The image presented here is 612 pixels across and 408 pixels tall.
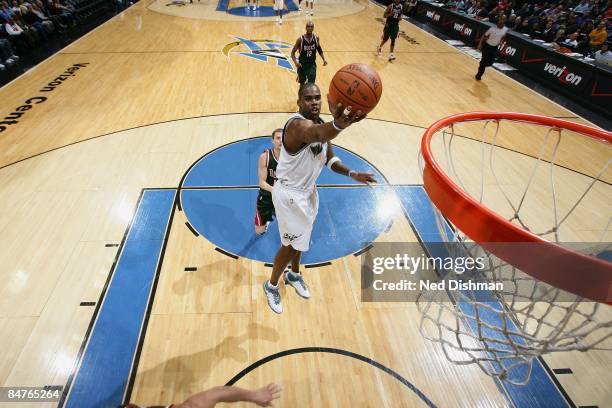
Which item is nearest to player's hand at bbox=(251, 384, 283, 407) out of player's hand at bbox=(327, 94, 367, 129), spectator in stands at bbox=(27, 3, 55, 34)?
player's hand at bbox=(327, 94, 367, 129)

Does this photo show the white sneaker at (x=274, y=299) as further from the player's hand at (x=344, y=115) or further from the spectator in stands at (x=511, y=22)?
the spectator in stands at (x=511, y=22)

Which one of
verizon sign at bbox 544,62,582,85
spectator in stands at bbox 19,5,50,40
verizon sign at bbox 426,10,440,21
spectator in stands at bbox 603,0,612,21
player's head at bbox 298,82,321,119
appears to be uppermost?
spectator in stands at bbox 603,0,612,21

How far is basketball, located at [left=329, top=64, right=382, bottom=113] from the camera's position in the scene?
211 centimetres

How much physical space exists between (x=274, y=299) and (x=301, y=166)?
156 centimetres

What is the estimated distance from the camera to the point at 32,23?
10.7m

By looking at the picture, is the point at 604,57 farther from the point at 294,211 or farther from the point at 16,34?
the point at 16,34

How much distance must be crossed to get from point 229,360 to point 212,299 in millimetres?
718

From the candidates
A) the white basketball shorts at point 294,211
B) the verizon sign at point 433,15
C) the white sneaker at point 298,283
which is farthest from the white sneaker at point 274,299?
the verizon sign at point 433,15

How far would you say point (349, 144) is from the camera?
6.35 meters

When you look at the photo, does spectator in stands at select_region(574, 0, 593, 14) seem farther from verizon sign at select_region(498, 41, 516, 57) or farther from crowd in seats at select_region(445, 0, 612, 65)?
verizon sign at select_region(498, 41, 516, 57)

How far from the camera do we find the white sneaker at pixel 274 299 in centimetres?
352

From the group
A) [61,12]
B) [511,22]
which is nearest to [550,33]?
[511,22]

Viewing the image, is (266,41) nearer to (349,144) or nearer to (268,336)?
(349,144)

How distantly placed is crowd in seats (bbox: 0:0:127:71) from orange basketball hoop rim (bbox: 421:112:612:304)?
37.1 ft
